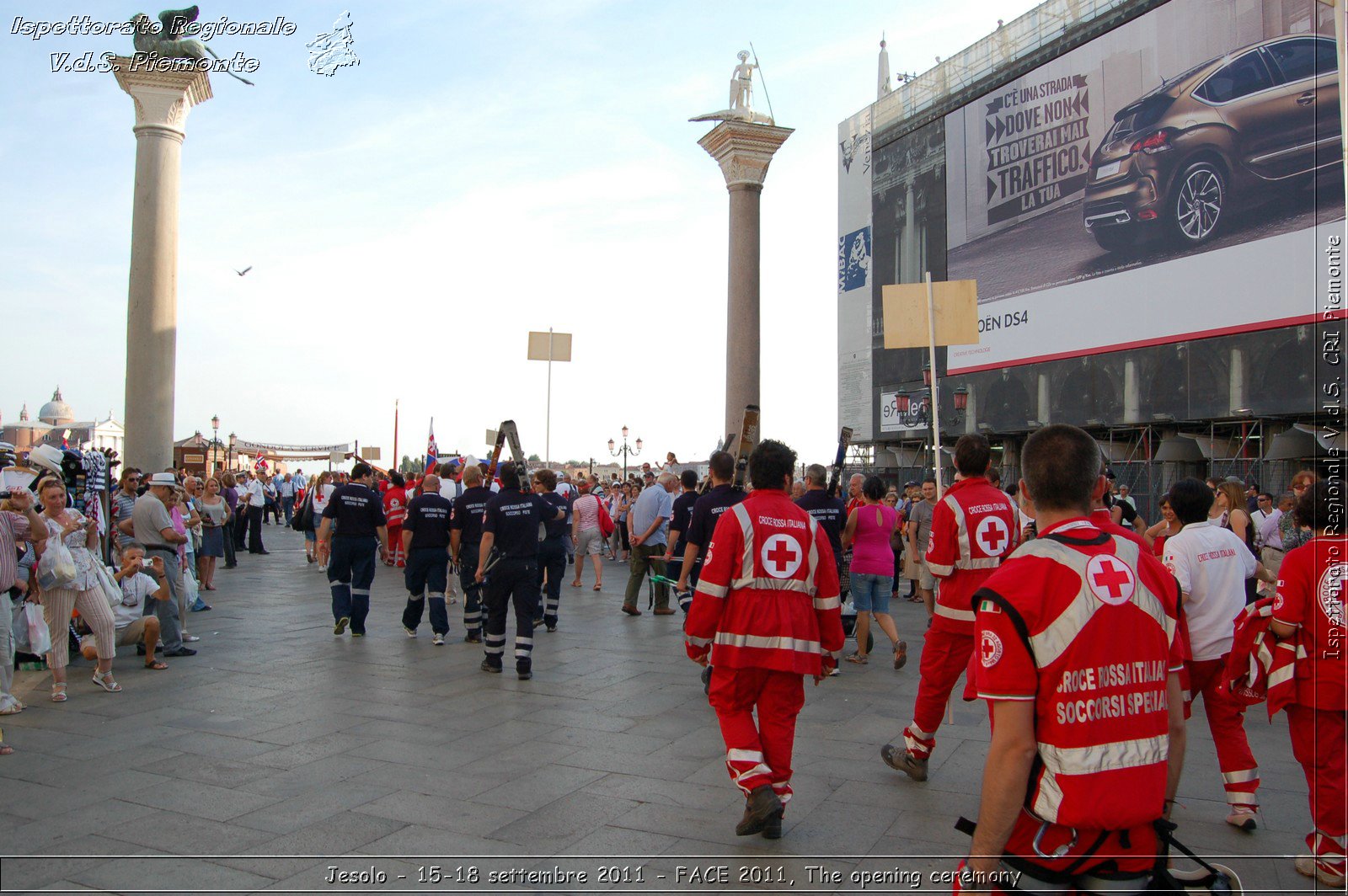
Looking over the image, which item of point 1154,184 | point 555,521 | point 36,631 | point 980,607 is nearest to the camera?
point 980,607

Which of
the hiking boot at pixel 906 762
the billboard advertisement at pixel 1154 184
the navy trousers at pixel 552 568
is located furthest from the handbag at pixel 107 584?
the billboard advertisement at pixel 1154 184

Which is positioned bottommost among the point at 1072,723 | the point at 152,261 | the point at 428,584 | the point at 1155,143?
the point at 428,584

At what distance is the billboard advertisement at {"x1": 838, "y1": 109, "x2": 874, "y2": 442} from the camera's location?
136 ft

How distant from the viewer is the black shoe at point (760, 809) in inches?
161

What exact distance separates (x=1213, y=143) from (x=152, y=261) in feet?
79.8

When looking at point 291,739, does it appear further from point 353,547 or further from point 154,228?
point 154,228

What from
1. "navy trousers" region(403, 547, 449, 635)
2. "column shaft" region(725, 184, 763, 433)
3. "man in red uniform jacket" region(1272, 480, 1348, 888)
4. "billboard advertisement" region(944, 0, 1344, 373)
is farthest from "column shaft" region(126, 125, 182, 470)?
"billboard advertisement" region(944, 0, 1344, 373)

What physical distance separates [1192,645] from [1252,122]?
23.9m

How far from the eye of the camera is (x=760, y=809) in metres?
4.09

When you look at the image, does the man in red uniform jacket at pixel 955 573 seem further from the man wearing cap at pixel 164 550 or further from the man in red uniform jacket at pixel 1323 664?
the man wearing cap at pixel 164 550

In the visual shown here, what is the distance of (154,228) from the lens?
53.9 feet

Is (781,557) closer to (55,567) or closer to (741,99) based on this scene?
(55,567)

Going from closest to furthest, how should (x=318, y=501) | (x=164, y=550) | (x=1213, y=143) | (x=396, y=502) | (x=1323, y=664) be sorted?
1. (x=1323, y=664)
2. (x=164, y=550)
3. (x=396, y=502)
4. (x=318, y=501)
5. (x=1213, y=143)

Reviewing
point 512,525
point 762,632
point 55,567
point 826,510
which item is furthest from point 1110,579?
point 55,567
